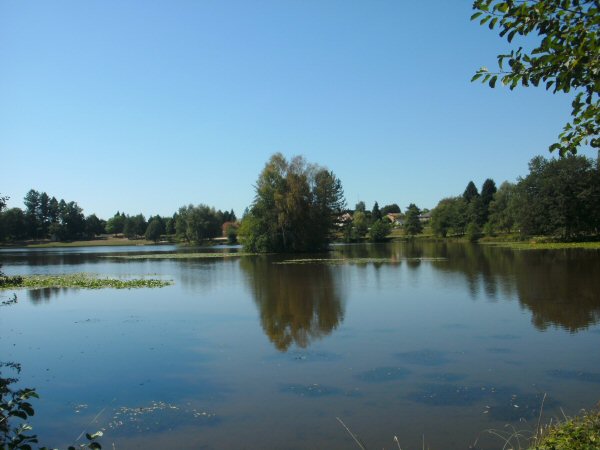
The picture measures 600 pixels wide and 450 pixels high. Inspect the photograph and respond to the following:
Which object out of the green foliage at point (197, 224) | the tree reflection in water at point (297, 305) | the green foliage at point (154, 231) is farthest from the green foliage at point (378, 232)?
the tree reflection in water at point (297, 305)

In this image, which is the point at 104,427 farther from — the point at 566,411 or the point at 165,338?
the point at 566,411

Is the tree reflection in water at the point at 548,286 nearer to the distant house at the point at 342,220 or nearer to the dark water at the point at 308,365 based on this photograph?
the dark water at the point at 308,365

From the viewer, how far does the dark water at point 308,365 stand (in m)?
8.02

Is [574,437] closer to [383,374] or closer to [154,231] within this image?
[383,374]

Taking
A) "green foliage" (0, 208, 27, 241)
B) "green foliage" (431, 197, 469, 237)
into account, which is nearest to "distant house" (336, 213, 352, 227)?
"green foliage" (431, 197, 469, 237)

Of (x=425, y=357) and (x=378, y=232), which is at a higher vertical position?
(x=378, y=232)

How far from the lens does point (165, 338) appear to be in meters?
14.7

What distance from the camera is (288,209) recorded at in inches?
2376

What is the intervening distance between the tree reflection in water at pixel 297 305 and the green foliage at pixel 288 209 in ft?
92.2

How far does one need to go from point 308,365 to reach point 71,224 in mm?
120860

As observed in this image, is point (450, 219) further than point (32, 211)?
No

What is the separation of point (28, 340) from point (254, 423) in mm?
9833

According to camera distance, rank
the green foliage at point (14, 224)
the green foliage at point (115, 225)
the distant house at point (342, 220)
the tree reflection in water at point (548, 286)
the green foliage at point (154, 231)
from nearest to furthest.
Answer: the tree reflection in water at point (548, 286), the distant house at point (342, 220), the green foliage at point (14, 224), the green foliage at point (154, 231), the green foliage at point (115, 225)

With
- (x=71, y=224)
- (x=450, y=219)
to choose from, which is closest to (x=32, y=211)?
(x=71, y=224)
